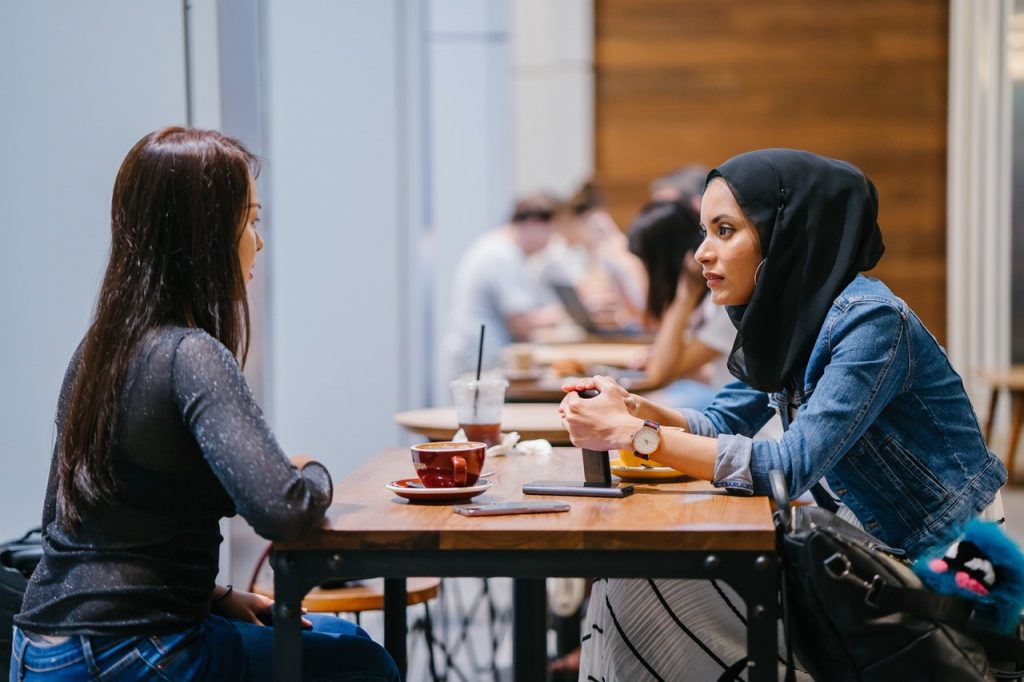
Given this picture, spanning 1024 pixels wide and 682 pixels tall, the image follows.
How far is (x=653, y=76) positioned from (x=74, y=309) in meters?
8.14

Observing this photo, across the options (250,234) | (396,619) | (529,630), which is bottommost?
(529,630)

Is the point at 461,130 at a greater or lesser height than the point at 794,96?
lesser

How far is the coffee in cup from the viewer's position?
7.92ft

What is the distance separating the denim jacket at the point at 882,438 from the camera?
1.87 metres

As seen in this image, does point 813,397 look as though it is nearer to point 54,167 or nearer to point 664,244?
point 54,167

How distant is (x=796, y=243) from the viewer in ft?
6.67

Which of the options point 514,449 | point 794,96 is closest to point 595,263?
point 794,96

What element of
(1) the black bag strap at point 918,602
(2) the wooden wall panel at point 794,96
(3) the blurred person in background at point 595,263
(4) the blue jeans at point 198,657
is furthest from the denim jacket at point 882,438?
(2) the wooden wall panel at point 794,96

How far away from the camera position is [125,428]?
5.38 ft

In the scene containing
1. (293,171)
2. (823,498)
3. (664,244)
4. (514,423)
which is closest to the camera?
(823,498)

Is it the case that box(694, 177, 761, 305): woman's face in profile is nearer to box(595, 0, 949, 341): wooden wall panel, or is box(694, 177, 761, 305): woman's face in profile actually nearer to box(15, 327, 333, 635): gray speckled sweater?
box(15, 327, 333, 635): gray speckled sweater

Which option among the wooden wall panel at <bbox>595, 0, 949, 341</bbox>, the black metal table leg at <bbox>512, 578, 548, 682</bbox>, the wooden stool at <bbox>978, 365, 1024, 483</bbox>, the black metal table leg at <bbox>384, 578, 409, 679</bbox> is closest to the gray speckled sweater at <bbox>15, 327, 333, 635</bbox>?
the black metal table leg at <bbox>384, 578, 409, 679</bbox>

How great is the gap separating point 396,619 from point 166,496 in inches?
30.0

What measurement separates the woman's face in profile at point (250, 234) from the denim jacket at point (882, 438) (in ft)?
2.49
